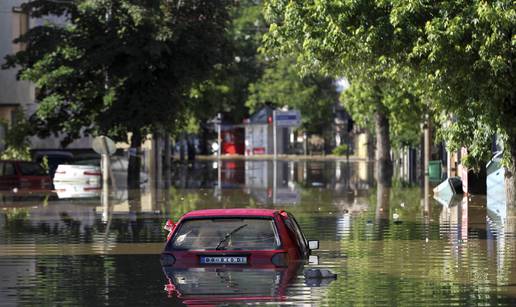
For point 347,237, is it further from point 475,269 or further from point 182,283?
point 182,283

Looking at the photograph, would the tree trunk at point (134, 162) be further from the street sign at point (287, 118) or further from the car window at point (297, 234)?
the street sign at point (287, 118)

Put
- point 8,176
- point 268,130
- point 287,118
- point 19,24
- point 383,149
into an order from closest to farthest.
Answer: point 8,176
point 383,149
point 19,24
point 287,118
point 268,130

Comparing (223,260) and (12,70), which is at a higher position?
(12,70)

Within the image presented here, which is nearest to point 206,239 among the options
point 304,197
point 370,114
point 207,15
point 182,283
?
point 182,283

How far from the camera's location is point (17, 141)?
60.1m

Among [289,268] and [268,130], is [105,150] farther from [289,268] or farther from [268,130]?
[268,130]

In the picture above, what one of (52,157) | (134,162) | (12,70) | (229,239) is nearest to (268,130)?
(12,70)

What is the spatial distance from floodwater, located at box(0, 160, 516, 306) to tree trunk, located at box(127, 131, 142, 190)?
1258 cm

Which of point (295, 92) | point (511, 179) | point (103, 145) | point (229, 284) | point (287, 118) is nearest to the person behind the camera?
point (229, 284)

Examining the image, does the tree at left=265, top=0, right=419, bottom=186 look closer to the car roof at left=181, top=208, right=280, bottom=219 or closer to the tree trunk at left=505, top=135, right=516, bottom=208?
Answer: the tree trunk at left=505, top=135, right=516, bottom=208

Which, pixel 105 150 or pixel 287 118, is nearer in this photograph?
pixel 105 150

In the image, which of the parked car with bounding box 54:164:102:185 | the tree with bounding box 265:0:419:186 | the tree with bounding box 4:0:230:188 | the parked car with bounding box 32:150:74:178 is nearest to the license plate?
the tree with bounding box 265:0:419:186

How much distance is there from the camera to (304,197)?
1708 inches

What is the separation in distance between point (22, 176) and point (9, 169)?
97 centimetres
